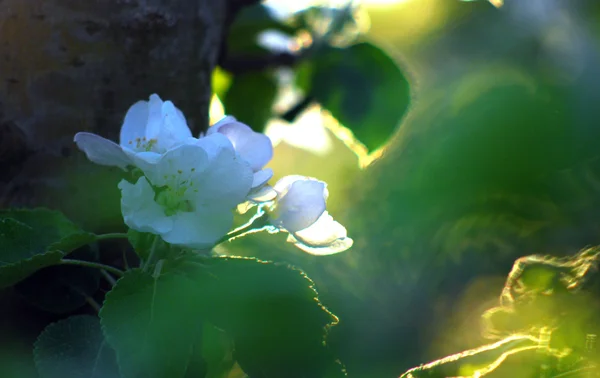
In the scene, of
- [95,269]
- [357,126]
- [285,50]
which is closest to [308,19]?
[285,50]

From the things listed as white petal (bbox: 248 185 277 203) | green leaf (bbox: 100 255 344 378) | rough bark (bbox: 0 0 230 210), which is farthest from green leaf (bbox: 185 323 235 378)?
rough bark (bbox: 0 0 230 210)

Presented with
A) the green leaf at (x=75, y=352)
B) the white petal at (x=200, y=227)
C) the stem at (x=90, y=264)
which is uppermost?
the white petal at (x=200, y=227)

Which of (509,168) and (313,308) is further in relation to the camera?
(509,168)

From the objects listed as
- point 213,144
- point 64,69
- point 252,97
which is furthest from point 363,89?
point 213,144

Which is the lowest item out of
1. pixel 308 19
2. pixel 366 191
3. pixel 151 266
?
pixel 151 266

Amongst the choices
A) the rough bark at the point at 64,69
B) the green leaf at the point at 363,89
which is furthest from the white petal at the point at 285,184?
the green leaf at the point at 363,89

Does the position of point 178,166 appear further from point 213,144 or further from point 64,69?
point 64,69

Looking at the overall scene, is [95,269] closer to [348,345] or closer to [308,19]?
[348,345]

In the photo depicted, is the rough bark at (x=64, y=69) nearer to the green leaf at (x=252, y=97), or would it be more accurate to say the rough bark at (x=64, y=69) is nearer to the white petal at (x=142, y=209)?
the white petal at (x=142, y=209)
